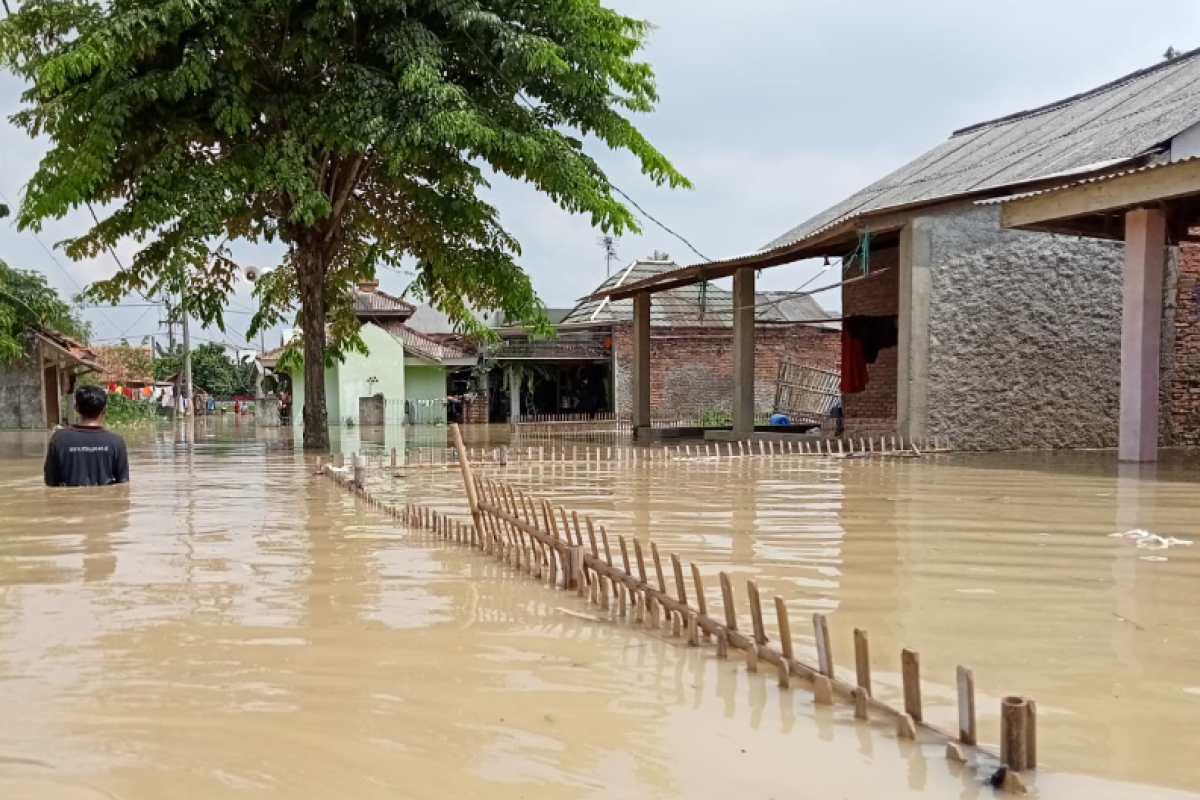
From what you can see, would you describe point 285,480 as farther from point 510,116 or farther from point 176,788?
Answer: point 176,788

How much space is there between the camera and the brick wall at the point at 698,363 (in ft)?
94.5

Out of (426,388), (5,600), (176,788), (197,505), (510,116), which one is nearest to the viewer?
(176,788)

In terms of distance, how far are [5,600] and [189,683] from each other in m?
1.86

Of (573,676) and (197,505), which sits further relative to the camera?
(197,505)

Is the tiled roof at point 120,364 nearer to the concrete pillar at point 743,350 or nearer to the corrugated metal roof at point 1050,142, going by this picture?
the concrete pillar at point 743,350

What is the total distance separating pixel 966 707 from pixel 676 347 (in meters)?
26.4

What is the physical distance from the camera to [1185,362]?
1389cm

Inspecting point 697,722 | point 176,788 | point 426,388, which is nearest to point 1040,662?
point 697,722

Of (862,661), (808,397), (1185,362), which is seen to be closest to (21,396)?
(808,397)

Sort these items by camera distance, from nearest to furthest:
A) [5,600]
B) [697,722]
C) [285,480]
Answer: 1. [697,722]
2. [5,600]
3. [285,480]

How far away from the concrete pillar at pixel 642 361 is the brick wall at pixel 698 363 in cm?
797

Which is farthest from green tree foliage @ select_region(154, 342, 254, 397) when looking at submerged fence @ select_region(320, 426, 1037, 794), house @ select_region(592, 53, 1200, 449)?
submerged fence @ select_region(320, 426, 1037, 794)

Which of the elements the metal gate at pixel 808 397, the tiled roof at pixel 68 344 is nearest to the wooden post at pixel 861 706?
the metal gate at pixel 808 397

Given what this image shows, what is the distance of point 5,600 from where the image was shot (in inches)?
182
